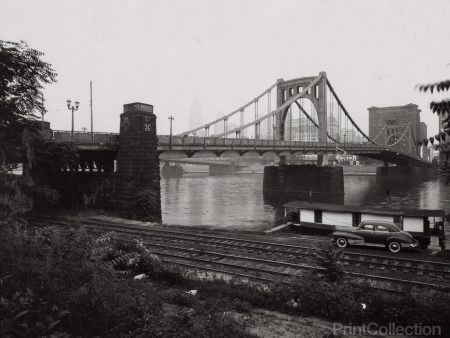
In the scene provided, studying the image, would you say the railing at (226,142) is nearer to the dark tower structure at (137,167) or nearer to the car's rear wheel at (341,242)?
the dark tower structure at (137,167)

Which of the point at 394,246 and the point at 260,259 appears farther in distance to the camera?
the point at 394,246

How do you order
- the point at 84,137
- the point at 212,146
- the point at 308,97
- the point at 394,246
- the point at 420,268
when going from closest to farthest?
the point at 420,268 < the point at 394,246 < the point at 84,137 < the point at 212,146 < the point at 308,97

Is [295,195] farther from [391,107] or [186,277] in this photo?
[391,107]

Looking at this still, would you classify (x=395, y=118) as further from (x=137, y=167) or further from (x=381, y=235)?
(x=381, y=235)

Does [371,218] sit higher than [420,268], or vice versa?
[371,218]

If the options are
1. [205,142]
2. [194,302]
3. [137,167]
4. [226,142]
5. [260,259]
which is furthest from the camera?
[226,142]

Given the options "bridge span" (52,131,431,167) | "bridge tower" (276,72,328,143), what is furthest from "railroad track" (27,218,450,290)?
"bridge tower" (276,72,328,143)

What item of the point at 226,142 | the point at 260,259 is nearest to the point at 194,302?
the point at 260,259
